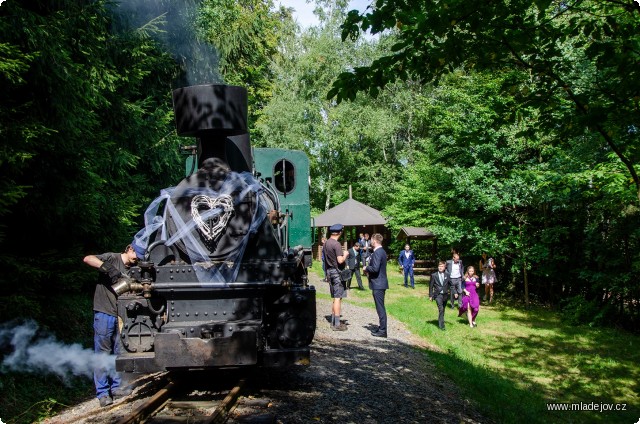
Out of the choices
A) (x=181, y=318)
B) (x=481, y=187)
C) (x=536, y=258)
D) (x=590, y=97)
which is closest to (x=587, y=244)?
(x=536, y=258)

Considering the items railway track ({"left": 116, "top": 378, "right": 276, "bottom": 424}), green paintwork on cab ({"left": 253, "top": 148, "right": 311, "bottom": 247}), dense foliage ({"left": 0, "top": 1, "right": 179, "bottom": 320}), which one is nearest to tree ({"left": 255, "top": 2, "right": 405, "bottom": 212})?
green paintwork on cab ({"left": 253, "top": 148, "right": 311, "bottom": 247})

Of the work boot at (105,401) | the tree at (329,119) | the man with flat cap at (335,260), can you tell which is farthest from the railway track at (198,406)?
the tree at (329,119)

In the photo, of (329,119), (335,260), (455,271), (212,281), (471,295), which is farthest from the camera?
(329,119)

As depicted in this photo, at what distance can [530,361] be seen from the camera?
10.8 meters

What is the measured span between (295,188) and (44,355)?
5.10 metres

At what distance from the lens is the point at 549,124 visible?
5.02m

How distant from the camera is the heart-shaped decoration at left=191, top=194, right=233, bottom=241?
5363 mm

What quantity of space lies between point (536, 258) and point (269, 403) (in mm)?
13527

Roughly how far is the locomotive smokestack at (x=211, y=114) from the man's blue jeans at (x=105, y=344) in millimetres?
2134

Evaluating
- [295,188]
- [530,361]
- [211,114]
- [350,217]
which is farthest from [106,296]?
[350,217]

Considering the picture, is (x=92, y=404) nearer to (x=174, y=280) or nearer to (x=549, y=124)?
(x=174, y=280)

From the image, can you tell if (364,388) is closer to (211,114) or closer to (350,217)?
(211,114)

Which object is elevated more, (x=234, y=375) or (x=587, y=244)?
(x=587, y=244)

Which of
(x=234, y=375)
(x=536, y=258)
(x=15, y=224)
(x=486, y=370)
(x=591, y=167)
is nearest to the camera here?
(x=234, y=375)
